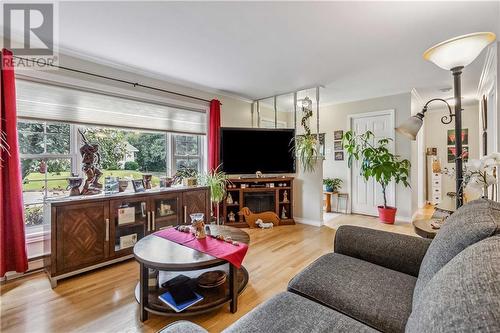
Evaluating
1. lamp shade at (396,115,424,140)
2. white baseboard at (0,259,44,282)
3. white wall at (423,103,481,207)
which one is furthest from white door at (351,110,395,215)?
white baseboard at (0,259,44,282)

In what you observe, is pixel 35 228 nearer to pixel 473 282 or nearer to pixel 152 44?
pixel 152 44

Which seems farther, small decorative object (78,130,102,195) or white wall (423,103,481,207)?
white wall (423,103,481,207)

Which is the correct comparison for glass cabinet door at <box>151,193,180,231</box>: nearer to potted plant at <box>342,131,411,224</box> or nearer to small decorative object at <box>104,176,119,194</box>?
small decorative object at <box>104,176,119,194</box>

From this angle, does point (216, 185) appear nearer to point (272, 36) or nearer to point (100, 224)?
point (100, 224)

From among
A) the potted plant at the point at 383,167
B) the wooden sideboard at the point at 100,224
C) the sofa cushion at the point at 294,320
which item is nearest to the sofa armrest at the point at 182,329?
the sofa cushion at the point at 294,320

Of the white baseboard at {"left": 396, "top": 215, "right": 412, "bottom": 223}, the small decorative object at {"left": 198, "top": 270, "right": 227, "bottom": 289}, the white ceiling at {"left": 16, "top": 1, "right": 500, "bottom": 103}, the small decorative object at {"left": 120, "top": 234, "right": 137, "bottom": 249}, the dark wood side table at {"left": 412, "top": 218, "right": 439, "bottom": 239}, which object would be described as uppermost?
the white ceiling at {"left": 16, "top": 1, "right": 500, "bottom": 103}

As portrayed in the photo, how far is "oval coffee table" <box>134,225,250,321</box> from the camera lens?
5.26 ft

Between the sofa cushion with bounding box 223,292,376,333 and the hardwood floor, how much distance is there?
778mm

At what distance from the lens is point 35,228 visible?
255 cm

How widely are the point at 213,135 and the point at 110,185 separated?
1780mm

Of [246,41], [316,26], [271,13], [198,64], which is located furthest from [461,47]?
[198,64]

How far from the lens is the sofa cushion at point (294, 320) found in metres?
0.93

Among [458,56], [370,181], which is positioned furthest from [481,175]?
[370,181]

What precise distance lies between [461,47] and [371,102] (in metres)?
3.40
